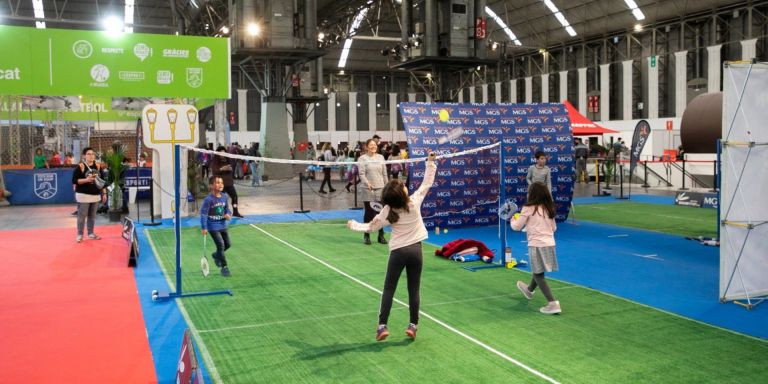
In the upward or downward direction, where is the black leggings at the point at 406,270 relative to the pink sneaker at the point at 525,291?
upward

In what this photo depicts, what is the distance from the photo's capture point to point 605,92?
40.7 m

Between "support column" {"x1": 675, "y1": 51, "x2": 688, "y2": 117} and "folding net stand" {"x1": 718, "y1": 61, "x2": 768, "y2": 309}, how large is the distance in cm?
2886

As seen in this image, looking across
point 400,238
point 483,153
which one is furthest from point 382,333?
point 483,153

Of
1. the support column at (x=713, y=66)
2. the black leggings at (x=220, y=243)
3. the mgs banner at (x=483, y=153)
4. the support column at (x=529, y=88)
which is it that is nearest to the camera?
the black leggings at (x=220, y=243)

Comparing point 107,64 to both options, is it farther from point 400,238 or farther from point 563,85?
point 563,85

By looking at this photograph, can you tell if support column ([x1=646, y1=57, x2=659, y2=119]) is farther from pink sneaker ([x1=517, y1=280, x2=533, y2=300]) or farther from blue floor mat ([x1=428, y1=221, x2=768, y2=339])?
pink sneaker ([x1=517, y1=280, x2=533, y2=300])

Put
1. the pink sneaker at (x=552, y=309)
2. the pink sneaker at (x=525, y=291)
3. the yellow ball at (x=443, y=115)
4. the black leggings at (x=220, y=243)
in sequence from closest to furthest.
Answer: the pink sneaker at (x=552, y=309) → the pink sneaker at (x=525, y=291) → the black leggings at (x=220, y=243) → the yellow ball at (x=443, y=115)

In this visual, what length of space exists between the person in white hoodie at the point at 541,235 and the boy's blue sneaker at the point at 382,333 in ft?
6.87

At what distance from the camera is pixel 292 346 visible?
6.41 meters

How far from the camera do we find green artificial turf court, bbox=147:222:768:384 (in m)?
5.65

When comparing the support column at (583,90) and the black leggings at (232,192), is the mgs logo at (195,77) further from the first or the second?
the support column at (583,90)

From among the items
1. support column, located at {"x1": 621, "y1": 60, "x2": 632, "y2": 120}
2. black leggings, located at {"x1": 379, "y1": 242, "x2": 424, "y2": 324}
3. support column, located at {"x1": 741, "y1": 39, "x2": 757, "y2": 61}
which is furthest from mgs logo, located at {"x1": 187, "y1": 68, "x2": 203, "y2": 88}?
support column, located at {"x1": 621, "y1": 60, "x2": 632, "y2": 120}

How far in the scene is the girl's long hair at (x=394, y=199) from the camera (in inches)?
250

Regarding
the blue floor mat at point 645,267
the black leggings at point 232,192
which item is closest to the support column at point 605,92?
the blue floor mat at point 645,267
